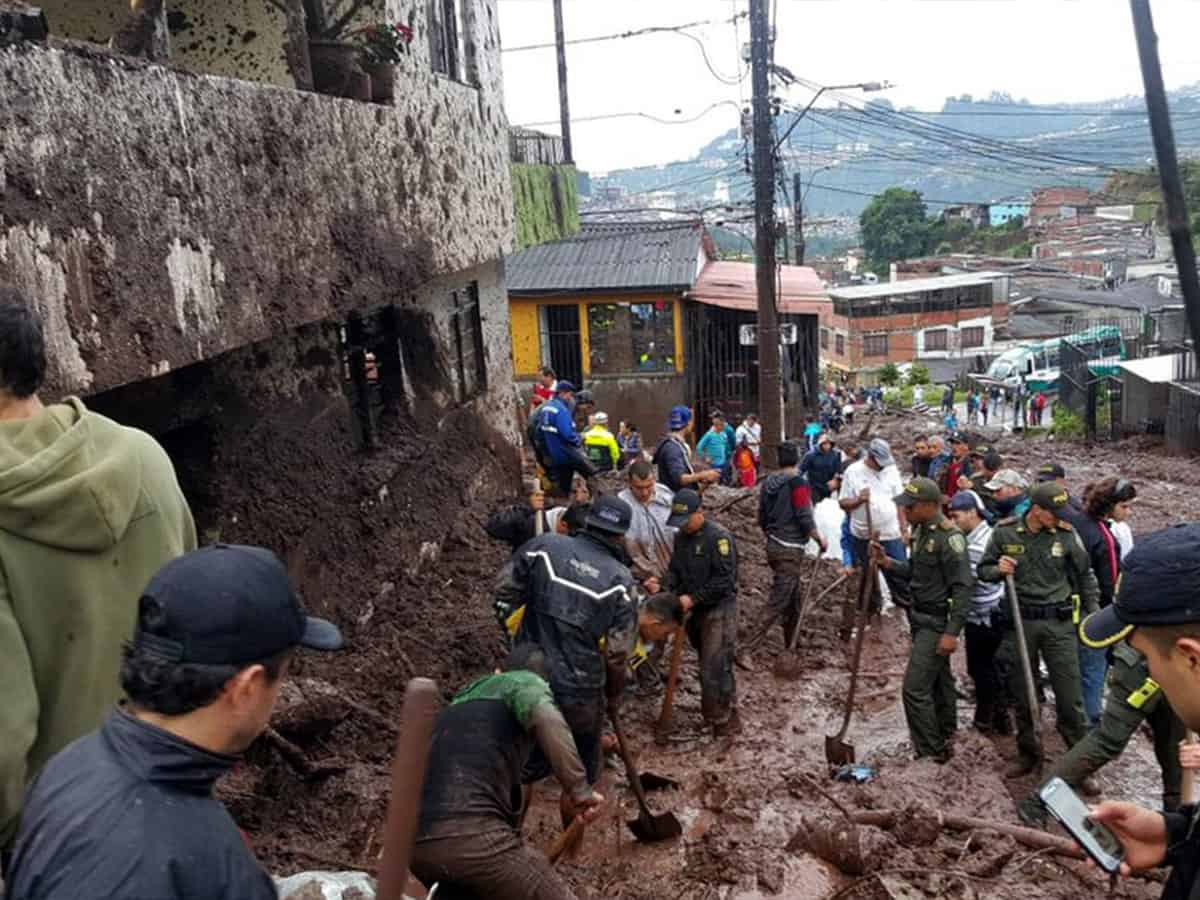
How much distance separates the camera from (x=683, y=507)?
673 centimetres

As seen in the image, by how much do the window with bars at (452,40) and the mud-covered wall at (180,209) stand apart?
205 centimetres

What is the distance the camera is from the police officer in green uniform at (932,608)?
6094mm

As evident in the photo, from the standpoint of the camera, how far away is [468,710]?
3.75 m

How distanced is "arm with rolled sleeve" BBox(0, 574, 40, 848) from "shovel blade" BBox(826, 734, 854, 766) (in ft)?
17.1

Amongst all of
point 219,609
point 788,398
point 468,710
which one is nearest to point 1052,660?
point 468,710

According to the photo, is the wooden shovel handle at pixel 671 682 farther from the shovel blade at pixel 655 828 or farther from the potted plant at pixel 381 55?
the potted plant at pixel 381 55

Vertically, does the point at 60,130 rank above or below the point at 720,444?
above

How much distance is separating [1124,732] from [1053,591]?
1045 millimetres

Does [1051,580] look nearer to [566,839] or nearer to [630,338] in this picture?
[566,839]

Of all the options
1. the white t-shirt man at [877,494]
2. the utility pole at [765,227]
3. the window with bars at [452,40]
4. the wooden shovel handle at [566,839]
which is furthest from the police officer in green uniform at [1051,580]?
the utility pole at [765,227]

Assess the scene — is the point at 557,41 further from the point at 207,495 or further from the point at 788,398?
the point at 207,495

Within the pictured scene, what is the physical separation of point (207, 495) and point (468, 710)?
2.42 metres

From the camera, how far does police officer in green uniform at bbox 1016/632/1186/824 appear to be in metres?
5.09

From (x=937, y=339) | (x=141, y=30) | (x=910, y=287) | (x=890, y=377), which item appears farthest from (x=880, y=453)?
(x=937, y=339)
